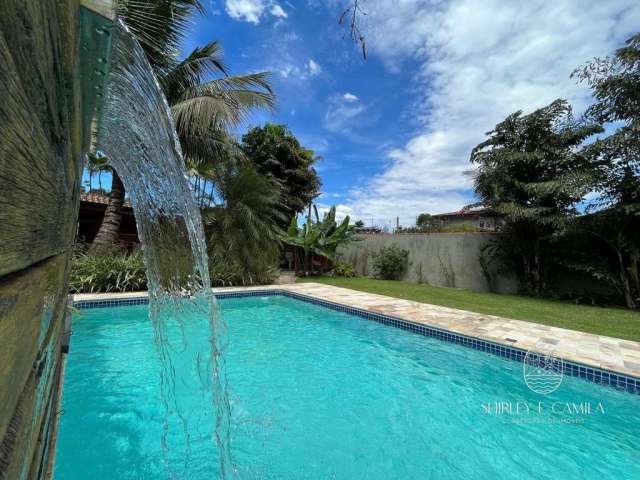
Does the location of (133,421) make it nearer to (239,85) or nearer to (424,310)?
(424,310)

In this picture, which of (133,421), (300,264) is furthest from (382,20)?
(300,264)

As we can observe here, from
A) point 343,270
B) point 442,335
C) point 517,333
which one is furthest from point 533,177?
point 343,270

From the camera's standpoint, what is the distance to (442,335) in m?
6.27

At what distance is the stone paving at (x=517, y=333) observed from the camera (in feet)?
15.4

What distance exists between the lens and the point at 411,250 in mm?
14578

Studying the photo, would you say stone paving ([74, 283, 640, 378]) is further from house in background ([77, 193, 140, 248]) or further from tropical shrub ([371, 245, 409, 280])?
house in background ([77, 193, 140, 248])

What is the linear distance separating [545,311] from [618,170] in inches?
187

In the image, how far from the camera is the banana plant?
1484 cm

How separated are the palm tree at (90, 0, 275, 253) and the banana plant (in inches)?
206

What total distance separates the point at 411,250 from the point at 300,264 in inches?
226
